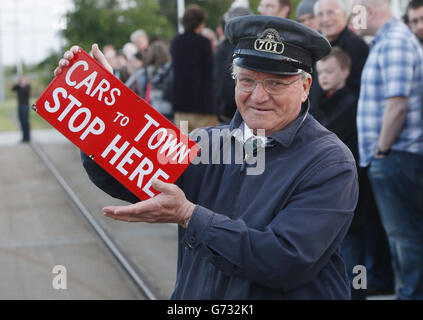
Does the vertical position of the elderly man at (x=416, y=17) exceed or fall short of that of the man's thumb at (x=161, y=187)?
it exceeds it

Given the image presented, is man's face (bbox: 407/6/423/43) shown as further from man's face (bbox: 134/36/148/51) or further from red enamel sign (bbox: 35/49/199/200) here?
man's face (bbox: 134/36/148/51)

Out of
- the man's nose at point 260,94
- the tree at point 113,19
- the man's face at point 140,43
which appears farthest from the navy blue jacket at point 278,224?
the tree at point 113,19

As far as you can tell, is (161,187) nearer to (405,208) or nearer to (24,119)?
(405,208)

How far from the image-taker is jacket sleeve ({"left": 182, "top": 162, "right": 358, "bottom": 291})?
5.71ft

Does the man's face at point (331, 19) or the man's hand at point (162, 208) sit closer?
the man's hand at point (162, 208)

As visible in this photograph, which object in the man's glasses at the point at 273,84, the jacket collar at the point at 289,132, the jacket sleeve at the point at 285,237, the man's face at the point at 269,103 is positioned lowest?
the jacket sleeve at the point at 285,237

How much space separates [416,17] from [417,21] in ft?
0.11

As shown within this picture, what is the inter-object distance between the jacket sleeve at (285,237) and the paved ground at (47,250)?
3235 millimetres

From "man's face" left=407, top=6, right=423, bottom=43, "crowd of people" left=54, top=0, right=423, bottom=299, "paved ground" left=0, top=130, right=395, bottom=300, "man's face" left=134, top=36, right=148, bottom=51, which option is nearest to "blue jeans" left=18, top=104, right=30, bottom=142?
"paved ground" left=0, top=130, right=395, bottom=300

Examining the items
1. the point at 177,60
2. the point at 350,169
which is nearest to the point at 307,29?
the point at 350,169

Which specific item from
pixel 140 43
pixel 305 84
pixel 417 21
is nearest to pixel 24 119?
pixel 140 43

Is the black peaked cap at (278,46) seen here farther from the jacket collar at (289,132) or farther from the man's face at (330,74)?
the man's face at (330,74)

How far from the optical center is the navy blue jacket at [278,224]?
1745 mm
